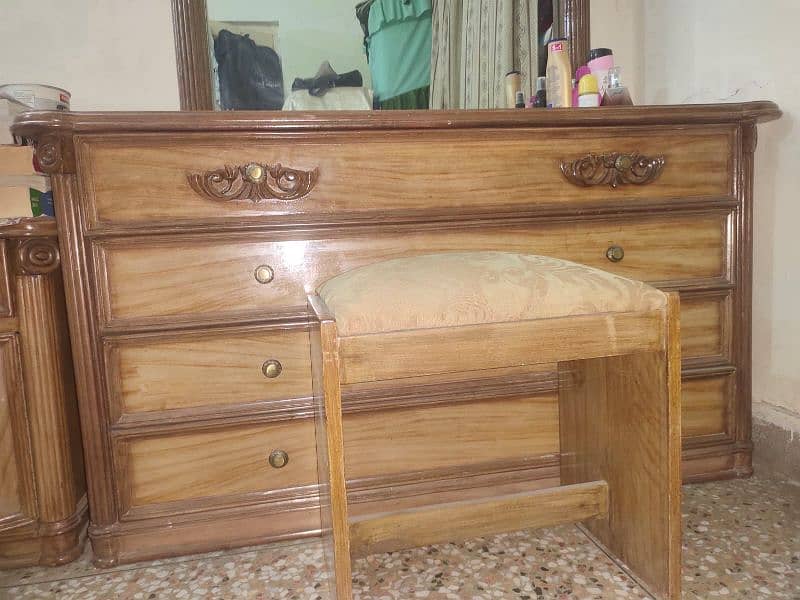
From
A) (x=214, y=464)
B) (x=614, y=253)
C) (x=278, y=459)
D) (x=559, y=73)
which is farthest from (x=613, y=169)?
(x=214, y=464)

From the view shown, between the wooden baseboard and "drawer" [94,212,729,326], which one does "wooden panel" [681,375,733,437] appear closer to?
"drawer" [94,212,729,326]

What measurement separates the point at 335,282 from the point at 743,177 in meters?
1.00

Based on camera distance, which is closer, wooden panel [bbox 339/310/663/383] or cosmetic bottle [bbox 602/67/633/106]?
wooden panel [bbox 339/310/663/383]

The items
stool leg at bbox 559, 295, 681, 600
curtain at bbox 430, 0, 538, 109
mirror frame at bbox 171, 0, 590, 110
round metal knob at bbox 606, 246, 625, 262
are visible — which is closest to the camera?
stool leg at bbox 559, 295, 681, 600

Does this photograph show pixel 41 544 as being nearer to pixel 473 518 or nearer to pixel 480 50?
pixel 473 518

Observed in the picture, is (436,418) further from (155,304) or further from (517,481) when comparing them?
(155,304)

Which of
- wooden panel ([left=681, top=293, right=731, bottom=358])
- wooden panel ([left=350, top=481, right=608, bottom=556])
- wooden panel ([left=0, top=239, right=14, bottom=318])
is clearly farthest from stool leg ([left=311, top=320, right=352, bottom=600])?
wooden panel ([left=681, top=293, right=731, bottom=358])

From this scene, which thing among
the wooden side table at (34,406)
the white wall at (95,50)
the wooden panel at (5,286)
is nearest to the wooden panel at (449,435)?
the wooden side table at (34,406)

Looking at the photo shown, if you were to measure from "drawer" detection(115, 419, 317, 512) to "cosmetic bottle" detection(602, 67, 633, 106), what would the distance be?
1.07m

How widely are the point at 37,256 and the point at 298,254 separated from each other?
0.49 m

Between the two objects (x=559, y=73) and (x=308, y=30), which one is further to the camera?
(x=308, y=30)

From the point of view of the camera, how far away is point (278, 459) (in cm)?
121

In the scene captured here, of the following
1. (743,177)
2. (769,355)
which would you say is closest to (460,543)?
(769,355)

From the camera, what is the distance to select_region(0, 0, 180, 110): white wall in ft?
4.95
